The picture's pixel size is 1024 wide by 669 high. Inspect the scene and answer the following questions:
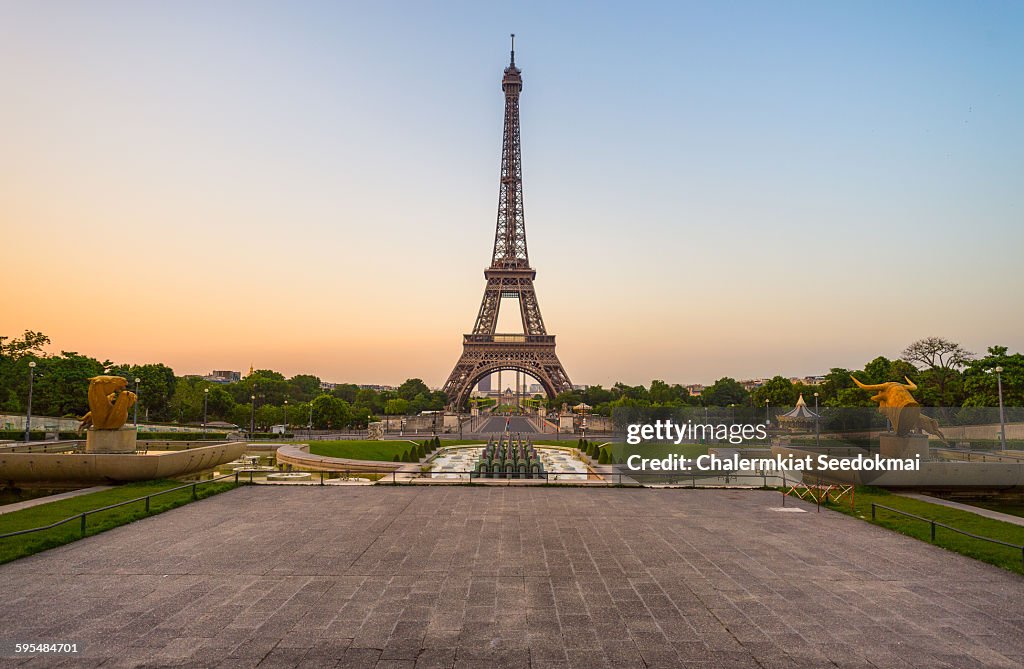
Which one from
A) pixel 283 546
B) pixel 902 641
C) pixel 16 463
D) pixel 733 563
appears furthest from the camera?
pixel 16 463

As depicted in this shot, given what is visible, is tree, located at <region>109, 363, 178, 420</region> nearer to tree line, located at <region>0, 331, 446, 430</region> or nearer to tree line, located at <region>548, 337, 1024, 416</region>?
tree line, located at <region>0, 331, 446, 430</region>

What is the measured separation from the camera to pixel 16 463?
83.0 feet

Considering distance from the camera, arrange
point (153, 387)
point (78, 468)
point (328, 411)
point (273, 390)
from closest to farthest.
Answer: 1. point (78, 468)
2. point (328, 411)
3. point (153, 387)
4. point (273, 390)

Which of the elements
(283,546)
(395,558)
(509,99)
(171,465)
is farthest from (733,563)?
(509,99)

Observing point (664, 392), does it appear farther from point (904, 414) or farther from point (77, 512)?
point (77, 512)

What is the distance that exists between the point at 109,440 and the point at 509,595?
976 inches

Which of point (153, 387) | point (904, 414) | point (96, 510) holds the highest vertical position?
point (153, 387)

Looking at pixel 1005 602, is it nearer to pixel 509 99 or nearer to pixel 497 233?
pixel 497 233

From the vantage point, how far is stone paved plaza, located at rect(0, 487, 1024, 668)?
353 inches

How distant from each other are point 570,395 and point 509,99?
5893 centimetres

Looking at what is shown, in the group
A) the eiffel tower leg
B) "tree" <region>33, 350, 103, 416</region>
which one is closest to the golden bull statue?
the eiffel tower leg

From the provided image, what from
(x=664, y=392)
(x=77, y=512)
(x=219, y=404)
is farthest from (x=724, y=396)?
(x=77, y=512)

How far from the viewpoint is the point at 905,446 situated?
26.8m

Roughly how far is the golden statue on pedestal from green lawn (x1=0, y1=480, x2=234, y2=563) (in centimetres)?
383
